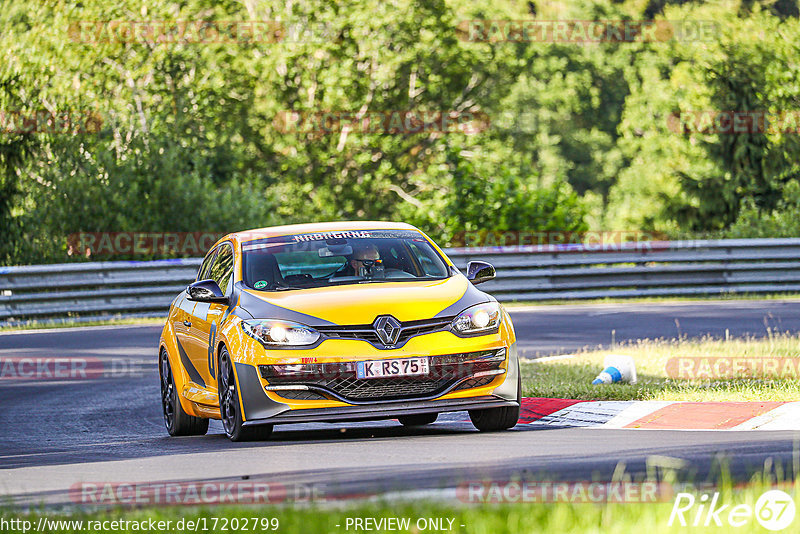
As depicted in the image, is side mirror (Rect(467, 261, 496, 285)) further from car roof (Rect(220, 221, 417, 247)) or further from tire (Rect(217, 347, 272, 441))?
tire (Rect(217, 347, 272, 441))

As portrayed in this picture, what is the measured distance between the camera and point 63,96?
31.2 meters

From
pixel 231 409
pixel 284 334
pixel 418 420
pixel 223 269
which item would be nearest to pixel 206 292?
pixel 223 269

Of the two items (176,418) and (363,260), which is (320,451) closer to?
(363,260)

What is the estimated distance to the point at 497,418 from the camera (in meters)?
9.59

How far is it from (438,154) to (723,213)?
9.41 m

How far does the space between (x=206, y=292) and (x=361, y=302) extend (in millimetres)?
1407

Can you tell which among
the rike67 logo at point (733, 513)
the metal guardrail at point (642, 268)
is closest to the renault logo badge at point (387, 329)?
the rike67 logo at point (733, 513)

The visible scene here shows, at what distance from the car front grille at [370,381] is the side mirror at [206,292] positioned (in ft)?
3.36

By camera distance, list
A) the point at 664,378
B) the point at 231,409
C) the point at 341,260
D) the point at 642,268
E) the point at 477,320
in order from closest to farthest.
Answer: the point at 477,320
the point at 231,409
the point at 341,260
the point at 664,378
the point at 642,268

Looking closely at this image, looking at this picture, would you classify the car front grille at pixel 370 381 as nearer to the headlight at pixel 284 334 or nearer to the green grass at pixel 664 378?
the headlight at pixel 284 334

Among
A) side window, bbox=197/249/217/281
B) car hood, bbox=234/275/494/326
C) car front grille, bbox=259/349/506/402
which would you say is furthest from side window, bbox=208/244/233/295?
car front grille, bbox=259/349/506/402

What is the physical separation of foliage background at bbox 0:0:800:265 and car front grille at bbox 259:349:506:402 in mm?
18448

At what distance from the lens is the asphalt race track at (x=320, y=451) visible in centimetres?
718

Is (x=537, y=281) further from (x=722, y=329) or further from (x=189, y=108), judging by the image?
(x=189, y=108)
